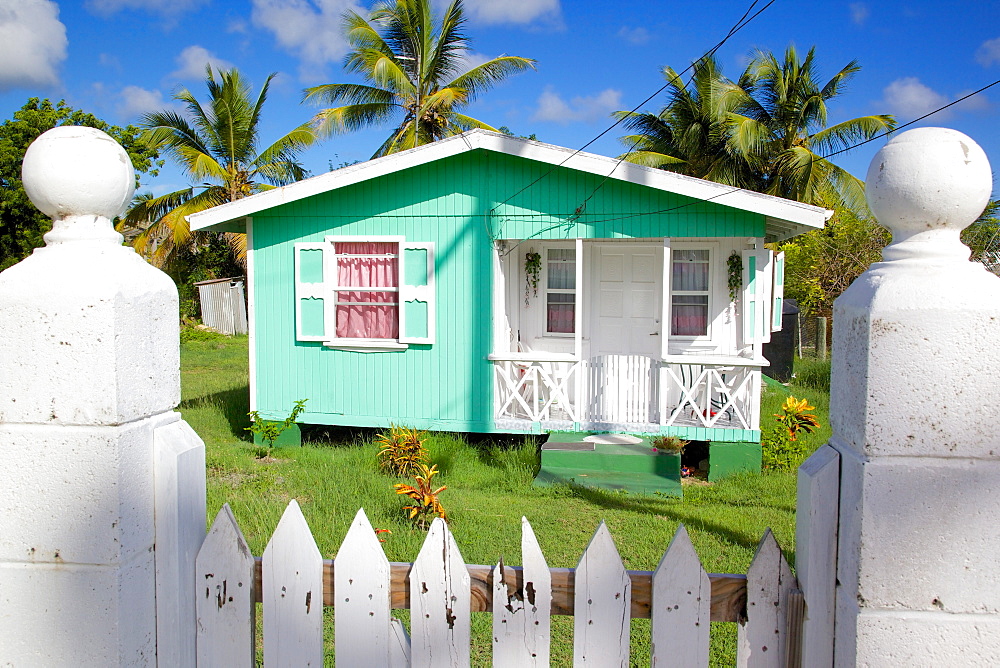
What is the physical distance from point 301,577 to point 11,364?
0.84 metres

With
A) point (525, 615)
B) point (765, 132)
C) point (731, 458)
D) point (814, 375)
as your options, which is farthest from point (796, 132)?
point (525, 615)

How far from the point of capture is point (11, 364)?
1.63 meters

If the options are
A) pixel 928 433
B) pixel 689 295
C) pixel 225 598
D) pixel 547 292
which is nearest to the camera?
pixel 928 433

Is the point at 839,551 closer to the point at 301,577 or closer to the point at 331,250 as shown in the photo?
the point at 301,577

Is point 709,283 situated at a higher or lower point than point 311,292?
higher

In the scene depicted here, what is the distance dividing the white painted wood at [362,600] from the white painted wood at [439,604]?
70mm

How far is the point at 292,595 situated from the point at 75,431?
64 centimetres

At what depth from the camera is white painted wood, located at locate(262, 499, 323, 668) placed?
5.71 feet

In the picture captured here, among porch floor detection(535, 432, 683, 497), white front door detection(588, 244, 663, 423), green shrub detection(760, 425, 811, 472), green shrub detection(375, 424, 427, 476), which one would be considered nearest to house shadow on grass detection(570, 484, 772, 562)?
porch floor detection(535, 432, 683, 497)

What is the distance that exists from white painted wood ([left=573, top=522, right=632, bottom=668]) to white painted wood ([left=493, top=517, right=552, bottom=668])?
0.08 metres

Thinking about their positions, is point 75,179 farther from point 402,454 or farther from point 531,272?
point 531,272

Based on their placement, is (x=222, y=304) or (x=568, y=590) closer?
(x=568, y=590)

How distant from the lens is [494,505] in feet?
21.5

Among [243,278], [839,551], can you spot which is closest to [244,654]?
[839,551]
